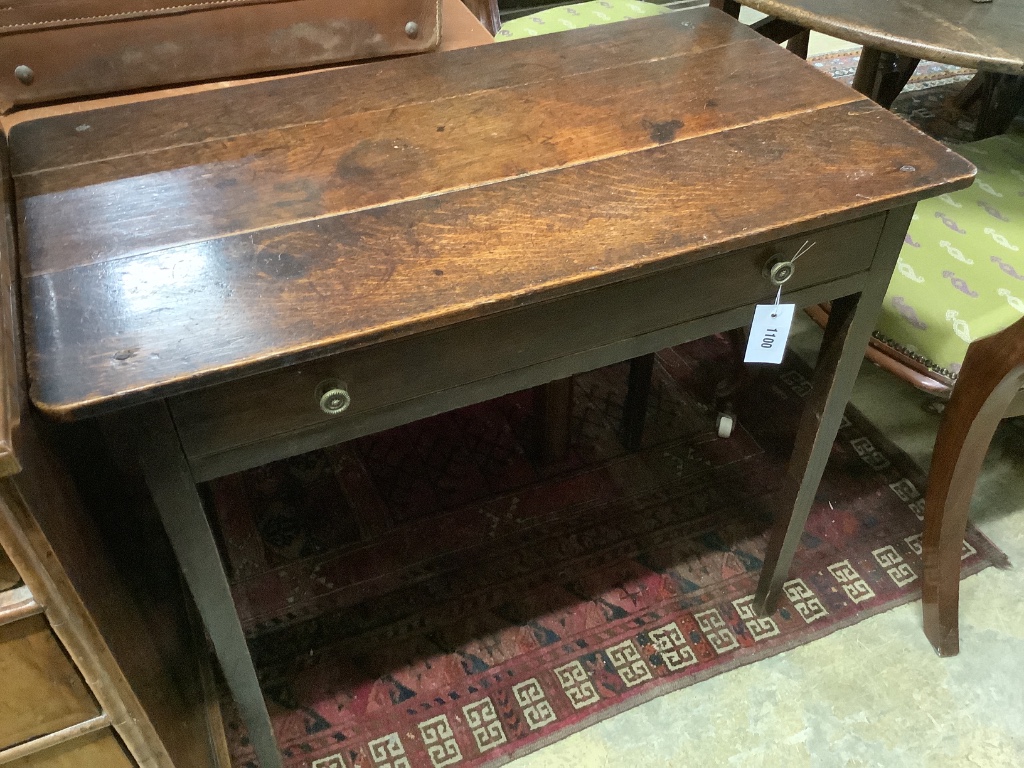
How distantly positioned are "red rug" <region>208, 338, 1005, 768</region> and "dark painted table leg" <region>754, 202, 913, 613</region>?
17 centimetres

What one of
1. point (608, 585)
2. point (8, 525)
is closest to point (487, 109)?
point (8, 525)

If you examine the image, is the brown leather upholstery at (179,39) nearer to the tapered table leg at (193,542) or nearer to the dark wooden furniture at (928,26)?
the dark wooden furniture at (928,26)

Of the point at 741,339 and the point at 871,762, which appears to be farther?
the point at 741,339

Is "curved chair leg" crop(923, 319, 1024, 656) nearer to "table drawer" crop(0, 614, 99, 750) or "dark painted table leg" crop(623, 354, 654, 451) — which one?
"dark painted table leg" crop(623, 354, 654, 451)

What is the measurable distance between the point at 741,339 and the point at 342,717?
103 centimetres

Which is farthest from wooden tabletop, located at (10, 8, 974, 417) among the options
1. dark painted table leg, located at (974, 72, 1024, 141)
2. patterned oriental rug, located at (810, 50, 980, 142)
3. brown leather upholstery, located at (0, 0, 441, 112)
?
patterned oriental rug, located at (810, 50, 980, 142)

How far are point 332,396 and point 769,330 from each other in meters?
0.46

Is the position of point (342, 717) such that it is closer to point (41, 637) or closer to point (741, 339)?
point (41, 637)

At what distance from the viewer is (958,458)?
1.10m

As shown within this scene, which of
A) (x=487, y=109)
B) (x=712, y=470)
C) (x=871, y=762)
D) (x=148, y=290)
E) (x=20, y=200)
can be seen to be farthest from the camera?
(x=712, y=470)

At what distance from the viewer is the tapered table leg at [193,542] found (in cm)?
63

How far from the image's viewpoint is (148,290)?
0.66 meters

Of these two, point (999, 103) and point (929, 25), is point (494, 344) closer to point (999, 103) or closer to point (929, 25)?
point (929, 25)

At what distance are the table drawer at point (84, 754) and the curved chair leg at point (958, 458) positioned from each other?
1.03 m
